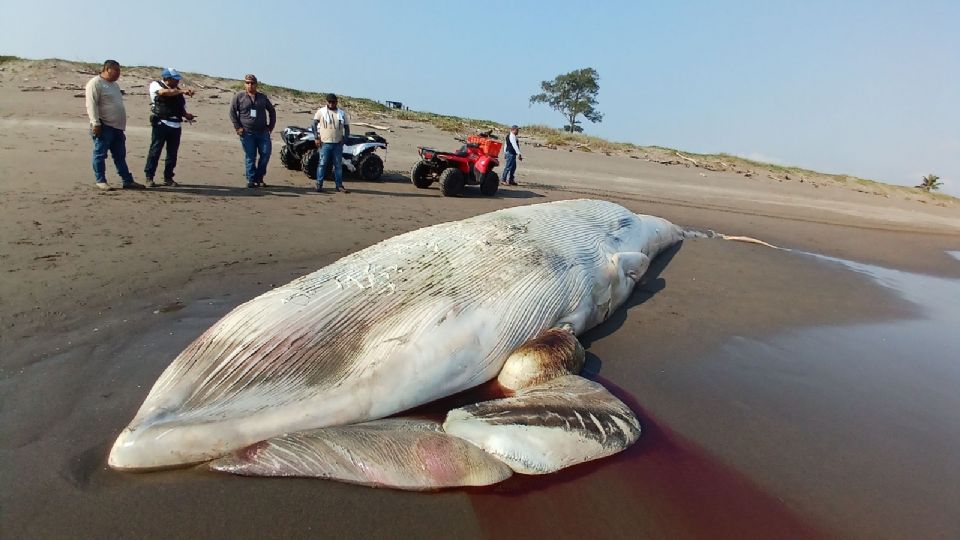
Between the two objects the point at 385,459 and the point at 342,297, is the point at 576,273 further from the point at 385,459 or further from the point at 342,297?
the point at 385,459

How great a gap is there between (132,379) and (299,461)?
148 cm

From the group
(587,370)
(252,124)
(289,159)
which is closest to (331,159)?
(252,124)

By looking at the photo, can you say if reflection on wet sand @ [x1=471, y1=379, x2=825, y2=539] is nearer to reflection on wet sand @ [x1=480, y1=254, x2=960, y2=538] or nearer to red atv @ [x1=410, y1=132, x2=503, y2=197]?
reflection on wet sand @ [x1=480, y1=254, x2=960, y2=538]

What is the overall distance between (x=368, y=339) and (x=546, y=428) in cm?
111

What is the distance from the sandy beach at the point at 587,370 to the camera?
8.09ft

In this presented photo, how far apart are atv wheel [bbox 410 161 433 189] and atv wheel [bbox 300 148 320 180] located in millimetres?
1933

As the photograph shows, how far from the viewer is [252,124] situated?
375 inches

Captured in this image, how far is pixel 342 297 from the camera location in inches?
127

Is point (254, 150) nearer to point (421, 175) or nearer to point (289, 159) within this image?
point (289, 159)

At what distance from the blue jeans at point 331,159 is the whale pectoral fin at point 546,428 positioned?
7639 mm

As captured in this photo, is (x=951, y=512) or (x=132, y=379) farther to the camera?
(x=132, y=379)

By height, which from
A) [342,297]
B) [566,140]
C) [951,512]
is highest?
[566,140]

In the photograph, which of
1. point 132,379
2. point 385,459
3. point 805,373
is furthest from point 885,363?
point 132,379

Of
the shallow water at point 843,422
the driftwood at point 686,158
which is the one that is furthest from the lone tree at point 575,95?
the shallow water at point 843,422
